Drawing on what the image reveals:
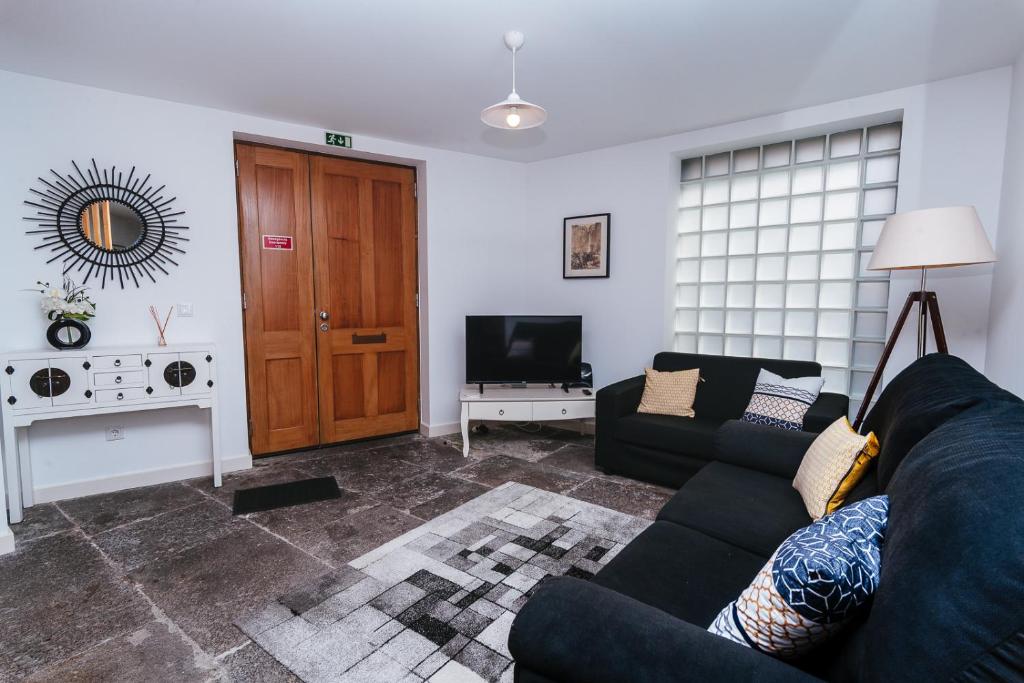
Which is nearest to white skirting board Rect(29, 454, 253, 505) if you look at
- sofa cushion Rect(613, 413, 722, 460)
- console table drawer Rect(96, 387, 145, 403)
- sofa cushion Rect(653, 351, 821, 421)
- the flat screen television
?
console table drawer Rect(96, 387, 145, 403)

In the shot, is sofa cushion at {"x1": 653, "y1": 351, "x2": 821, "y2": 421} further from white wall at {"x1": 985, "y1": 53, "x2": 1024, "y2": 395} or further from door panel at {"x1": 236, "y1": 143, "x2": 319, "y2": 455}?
door panel at {"x1": 236, "y1": 143, "x2": 319, "y2": 455}

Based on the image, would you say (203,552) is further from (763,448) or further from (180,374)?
(763,448)

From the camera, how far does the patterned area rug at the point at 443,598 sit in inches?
67.9

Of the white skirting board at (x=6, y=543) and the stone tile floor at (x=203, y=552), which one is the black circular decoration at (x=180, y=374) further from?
the white skirting board at (x=6, y=543)

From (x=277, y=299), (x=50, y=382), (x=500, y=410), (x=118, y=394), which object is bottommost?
(x=500, y=410)

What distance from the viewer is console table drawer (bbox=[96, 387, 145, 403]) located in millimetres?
2949

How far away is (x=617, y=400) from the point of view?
3506 mm

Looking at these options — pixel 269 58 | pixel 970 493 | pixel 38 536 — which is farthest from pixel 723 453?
pixel 38 536

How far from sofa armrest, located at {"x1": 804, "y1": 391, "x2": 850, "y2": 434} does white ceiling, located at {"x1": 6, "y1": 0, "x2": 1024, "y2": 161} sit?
192cm

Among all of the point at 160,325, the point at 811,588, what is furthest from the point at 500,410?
the point at 811,588

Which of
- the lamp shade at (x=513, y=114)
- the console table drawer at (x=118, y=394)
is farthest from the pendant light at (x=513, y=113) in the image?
the console table drawer at (x=118, y=394)

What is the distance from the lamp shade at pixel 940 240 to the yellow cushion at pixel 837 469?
1.13m

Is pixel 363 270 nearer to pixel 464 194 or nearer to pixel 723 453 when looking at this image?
pixel 464 194

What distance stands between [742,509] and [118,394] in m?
3.45
